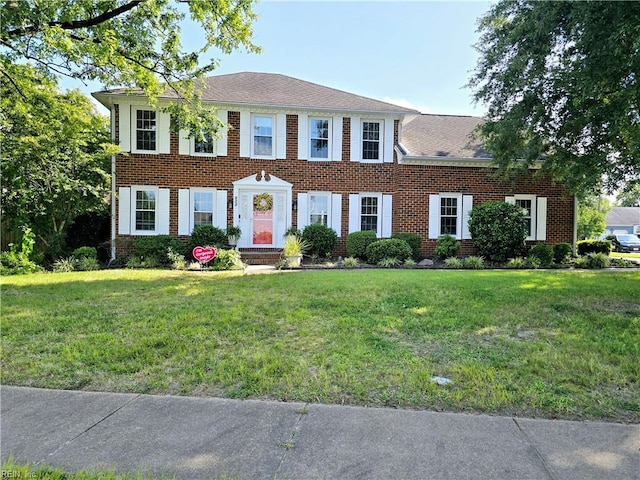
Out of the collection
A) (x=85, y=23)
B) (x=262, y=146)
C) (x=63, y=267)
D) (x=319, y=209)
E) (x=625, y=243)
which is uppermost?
(x=85, y=23)

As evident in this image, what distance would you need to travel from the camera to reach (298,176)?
14.1m

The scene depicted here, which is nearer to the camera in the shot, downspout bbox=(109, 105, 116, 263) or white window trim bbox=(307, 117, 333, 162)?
downspout bbox=(109, 105, 116, 263)

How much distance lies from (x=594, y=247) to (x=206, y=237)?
15492mm

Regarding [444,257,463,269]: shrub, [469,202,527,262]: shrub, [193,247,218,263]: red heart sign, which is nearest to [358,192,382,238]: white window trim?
[444,257,463,269]: shrub

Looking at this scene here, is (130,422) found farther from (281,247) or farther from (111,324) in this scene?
(281,247)

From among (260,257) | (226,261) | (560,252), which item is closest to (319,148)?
(260,257)

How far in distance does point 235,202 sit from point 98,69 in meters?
5.86

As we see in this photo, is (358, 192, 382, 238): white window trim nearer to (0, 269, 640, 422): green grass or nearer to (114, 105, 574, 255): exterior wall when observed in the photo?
(114, 105, 574, 255): exterior wall

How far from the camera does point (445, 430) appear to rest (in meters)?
2.74

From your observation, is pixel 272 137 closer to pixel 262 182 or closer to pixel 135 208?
pixel 262 182

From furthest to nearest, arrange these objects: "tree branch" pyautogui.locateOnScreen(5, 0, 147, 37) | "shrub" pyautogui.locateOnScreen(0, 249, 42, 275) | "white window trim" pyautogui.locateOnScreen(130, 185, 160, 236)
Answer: "white window trim" pyautogui.locateOnScreen(130, 185, 160, 236) → "shrub" pyautogui.locateOnScreen(0, 249, 42, 275) → "tree branch" pyautogui.locateOnScreen(5, 0, 147, 37)

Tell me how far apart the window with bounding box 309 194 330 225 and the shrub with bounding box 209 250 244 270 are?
3.61 m

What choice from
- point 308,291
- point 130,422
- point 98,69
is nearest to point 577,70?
point 308,291

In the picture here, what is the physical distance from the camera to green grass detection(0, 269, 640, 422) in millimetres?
3354
